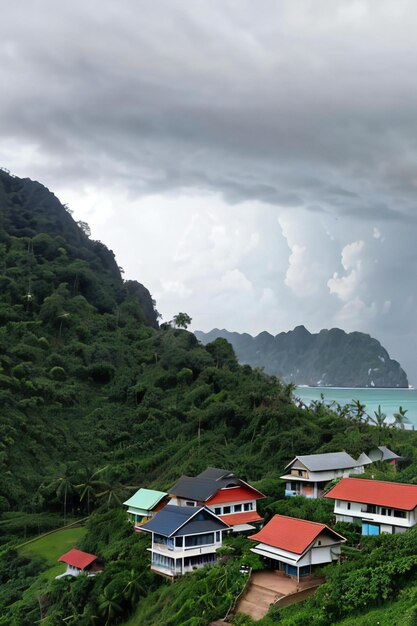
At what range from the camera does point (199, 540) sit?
3114cm

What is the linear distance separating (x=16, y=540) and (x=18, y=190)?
242 feet

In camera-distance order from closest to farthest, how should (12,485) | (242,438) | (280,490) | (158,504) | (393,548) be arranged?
(393,548) < (158,504) < (280,490) < (12,485) < (242,438)

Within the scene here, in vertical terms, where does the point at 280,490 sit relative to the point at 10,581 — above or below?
above

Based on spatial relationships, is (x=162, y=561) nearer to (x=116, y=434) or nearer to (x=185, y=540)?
(x=185, y=540)

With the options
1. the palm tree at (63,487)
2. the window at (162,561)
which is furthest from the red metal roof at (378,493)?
the palm tree at (63,487)

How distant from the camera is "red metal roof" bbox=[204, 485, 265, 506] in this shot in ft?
113

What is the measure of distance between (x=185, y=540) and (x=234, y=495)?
16.2 ft

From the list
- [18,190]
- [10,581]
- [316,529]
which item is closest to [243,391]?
[10,581]

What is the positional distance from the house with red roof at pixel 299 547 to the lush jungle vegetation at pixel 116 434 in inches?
49.3

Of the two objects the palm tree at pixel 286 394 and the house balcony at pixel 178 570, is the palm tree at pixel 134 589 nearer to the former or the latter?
the house balcony at pixel 178 570

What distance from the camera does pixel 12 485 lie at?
4988 cm

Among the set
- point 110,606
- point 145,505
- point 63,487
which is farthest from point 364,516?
point 63,487

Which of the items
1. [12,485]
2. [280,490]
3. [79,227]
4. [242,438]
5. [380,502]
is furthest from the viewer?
[79,227]

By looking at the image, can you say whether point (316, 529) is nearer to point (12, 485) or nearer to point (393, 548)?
point (393, 548)
